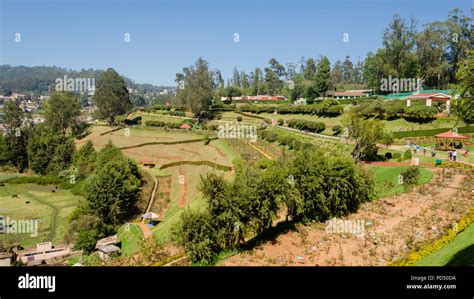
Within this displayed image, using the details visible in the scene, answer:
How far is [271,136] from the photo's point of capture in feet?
176

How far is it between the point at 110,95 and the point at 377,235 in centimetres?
7784

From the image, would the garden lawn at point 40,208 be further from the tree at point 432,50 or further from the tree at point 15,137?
the tree at point 432,50

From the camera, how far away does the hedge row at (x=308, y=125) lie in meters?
58.0

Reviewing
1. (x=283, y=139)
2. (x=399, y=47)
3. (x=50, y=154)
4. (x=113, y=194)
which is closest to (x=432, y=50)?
(x=399, y=47)

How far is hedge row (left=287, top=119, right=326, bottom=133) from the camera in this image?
190 feet

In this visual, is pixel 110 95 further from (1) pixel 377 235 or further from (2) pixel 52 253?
(1) pixel 377 235

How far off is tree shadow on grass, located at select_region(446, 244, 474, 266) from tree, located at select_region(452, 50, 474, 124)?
18.4 ft

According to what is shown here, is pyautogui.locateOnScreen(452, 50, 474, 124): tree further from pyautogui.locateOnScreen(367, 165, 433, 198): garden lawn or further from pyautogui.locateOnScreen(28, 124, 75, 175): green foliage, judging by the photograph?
pyautogui.locateOnScreen(28, 124, 75, 175): green foliage

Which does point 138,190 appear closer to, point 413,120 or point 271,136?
point 271,136

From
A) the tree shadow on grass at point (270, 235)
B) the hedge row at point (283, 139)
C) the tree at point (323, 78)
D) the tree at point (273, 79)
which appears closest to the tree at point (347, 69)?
the tree at point (273, 79)

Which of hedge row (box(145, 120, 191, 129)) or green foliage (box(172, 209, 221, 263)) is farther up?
hedge row (box(145, 120, 191, 129))

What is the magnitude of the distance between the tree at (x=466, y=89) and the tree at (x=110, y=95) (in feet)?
270

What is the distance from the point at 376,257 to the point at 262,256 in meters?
6.20

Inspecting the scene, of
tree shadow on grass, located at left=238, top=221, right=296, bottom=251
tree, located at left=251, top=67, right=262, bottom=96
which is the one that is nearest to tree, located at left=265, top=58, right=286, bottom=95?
tree, located at left=251, top=67, right=262, bottom=96
